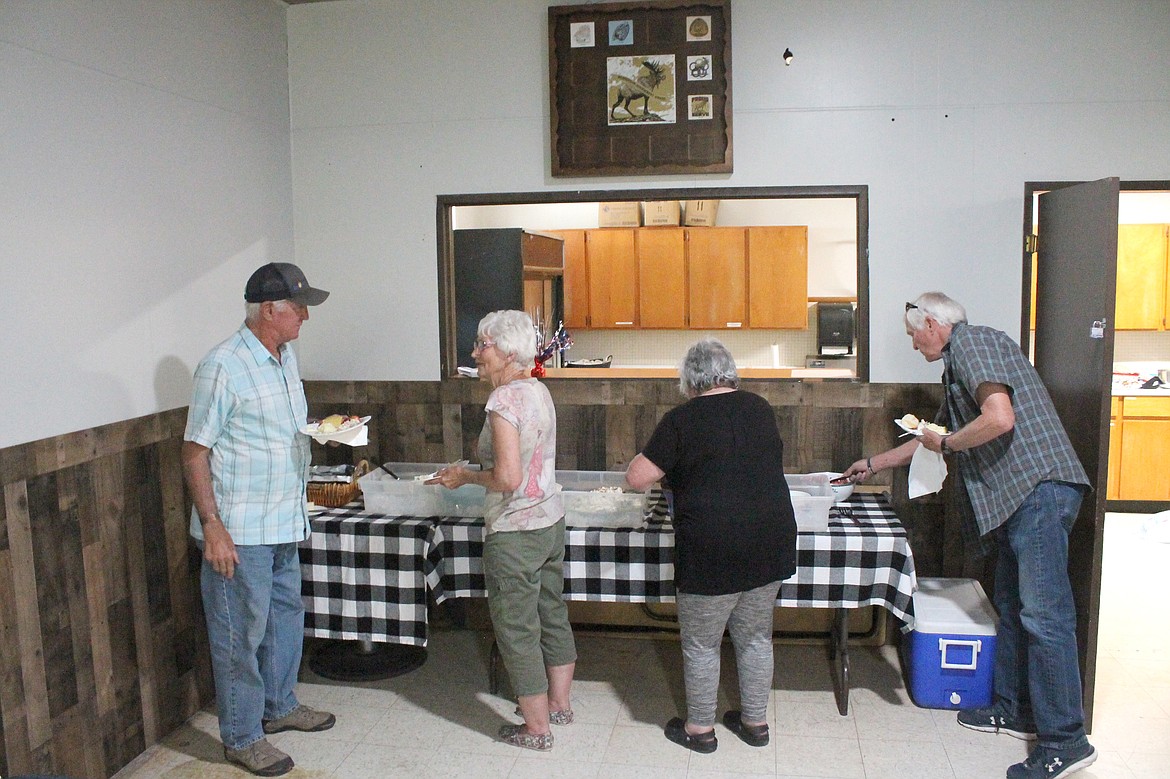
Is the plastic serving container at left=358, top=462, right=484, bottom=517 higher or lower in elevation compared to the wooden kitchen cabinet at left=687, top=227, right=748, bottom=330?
lower

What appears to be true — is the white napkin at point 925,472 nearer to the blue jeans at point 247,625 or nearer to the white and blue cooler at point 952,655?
the white and blue cooler at point 952,655

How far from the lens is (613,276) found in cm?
768

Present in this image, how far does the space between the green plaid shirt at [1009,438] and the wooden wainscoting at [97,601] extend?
8.94 feet

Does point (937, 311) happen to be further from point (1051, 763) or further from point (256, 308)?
point (256, 308)

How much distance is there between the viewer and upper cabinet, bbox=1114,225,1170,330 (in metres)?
7.06

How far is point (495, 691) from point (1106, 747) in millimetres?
2149

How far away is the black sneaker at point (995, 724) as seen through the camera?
3.33 meters

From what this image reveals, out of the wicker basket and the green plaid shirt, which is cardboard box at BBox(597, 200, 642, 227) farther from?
the green plaid shirt

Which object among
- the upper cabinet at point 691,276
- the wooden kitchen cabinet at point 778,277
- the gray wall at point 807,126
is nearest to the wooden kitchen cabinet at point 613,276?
the upper cabinet at point 691,276

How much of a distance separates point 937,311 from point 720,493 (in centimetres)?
100

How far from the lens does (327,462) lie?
14.5 feet

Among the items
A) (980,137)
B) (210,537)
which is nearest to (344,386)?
(210,537)

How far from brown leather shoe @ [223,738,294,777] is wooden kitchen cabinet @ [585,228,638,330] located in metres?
5.07

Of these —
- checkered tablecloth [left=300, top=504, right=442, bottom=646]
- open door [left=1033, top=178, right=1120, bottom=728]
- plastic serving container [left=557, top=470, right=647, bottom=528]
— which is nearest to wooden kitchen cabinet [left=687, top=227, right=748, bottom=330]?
open door [left=1033, top=178, right=1120, bottom=728]
